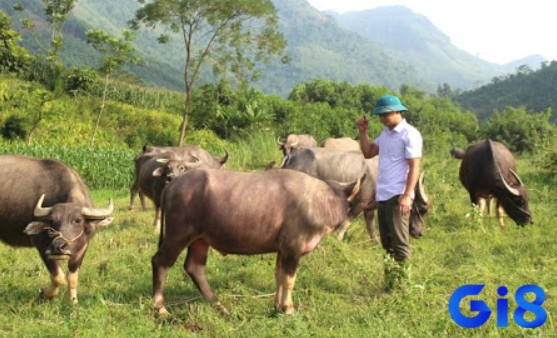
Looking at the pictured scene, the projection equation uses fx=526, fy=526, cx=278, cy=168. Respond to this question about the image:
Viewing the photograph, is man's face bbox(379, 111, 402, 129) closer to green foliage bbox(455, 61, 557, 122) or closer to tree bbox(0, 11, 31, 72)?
tree bbox(0, 11, 31, 72)

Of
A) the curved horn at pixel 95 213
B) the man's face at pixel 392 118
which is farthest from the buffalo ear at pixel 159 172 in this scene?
the man's face at pixel 392 118

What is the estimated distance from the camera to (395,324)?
181 inches

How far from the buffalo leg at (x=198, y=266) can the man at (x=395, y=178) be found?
5.91 ft

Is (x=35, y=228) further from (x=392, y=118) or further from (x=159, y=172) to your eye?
(x=392, y=118)

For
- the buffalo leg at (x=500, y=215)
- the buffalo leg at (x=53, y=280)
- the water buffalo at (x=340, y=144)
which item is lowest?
the buffalo leg at (x=53, y=280)

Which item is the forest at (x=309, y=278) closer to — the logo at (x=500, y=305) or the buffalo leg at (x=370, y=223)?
the buffalo leg at (x=370, y=223)

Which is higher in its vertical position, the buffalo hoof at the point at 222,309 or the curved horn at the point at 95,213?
the curved horn at the point at 95,213

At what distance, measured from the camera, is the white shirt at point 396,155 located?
5.20 metres

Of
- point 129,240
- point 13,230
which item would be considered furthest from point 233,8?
point 13,230

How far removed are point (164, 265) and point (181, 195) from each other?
694 mm

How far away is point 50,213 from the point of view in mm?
5234

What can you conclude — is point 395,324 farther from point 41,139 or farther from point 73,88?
point 73,88

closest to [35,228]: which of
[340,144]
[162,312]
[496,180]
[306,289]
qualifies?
[162,312]

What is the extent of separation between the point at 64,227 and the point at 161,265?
1056mm
